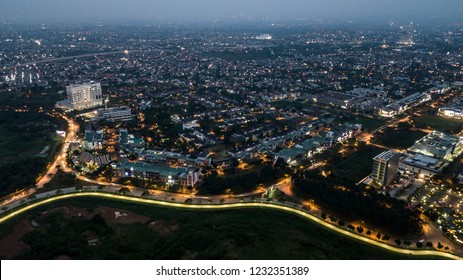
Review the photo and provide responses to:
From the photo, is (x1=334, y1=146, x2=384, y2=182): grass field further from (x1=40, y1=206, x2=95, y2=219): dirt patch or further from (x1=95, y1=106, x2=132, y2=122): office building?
(x1=95, y1=106, x2=132, y2=122): office building

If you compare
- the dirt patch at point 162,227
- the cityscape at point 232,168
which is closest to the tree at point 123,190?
the cityscape at point 232,168

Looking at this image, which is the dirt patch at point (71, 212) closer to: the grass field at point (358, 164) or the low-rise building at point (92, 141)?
the low-rise building at point (92, 141)

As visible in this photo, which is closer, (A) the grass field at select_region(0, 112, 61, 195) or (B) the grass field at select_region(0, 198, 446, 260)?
(B) the grass field at select_region(0, 198, 446, 260)

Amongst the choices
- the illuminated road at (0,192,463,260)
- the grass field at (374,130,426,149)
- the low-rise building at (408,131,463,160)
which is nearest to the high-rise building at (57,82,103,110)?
the illuminated road at (0,192,463,260)

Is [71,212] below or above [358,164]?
below

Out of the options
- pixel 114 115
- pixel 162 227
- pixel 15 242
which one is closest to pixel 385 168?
pixel 162 227

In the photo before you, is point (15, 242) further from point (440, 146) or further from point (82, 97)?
point (440, 146)
